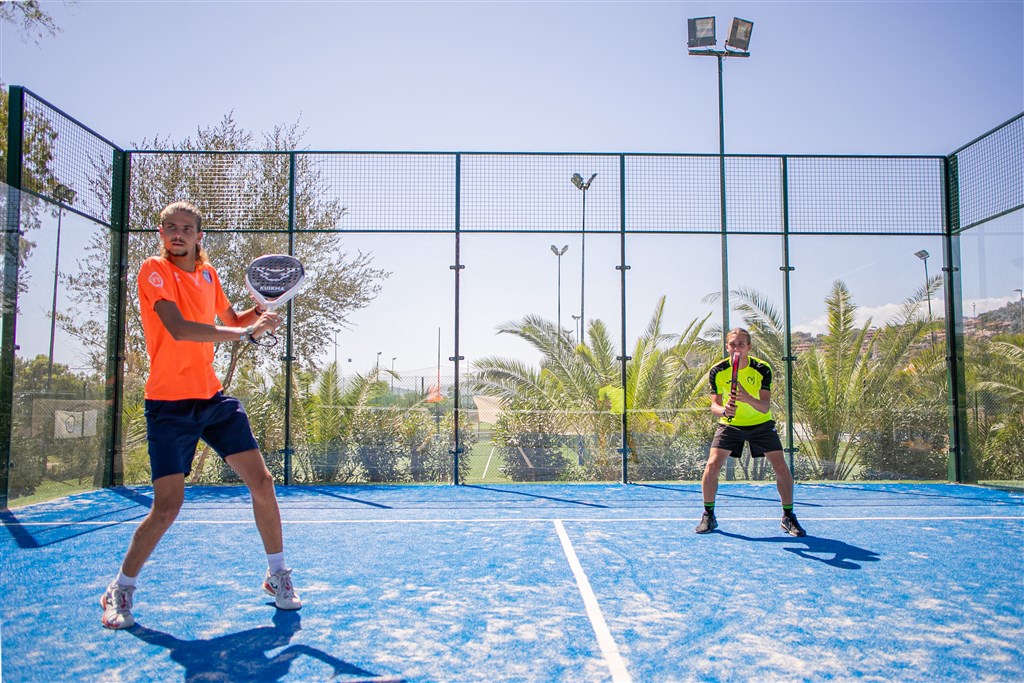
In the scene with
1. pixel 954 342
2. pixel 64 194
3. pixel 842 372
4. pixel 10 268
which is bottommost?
pixel 842 372

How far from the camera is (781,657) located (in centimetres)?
289

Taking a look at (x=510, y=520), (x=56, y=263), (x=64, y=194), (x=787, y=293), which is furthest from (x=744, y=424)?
(x=64, y=194)

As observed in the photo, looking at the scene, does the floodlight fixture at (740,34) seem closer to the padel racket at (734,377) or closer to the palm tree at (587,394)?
the palm tree at (587,394)

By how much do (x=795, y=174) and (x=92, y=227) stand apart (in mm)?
7709

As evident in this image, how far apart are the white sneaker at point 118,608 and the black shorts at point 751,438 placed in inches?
160

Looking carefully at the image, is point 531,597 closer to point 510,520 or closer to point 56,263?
point 510,520

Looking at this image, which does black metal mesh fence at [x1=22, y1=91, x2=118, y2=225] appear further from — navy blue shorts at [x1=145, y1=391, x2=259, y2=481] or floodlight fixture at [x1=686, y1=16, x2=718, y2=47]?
floodlight fixture at [x1=686, y1=16, x2=718, y2=47]

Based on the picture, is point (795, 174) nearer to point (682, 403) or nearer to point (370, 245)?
point (682, 403)

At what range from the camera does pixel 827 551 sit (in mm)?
4766

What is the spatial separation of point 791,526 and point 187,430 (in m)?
4.14

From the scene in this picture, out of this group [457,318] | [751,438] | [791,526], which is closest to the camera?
[791,526]

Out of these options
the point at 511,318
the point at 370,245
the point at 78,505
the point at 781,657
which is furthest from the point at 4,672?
the point at 511,318

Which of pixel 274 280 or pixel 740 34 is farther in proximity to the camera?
pixel 740 34

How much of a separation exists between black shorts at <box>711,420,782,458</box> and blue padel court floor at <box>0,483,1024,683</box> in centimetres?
61
